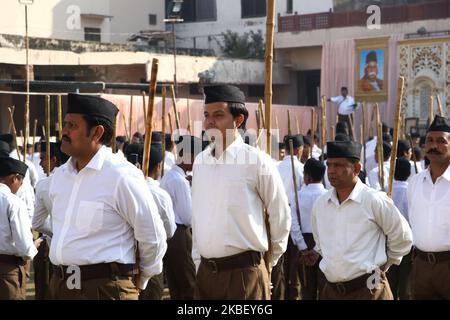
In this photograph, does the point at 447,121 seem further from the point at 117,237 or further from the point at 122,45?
the point at 122,45

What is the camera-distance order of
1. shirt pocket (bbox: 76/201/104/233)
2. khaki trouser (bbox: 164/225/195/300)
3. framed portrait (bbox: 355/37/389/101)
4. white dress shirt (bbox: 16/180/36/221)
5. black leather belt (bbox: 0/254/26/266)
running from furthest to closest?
framed portrait (bbox: 355/37/389/101) < khaki trouser (bbox: 164/225/195/300) < white dress shirt (bbox: 16/180/36/221) < black leather belt (bbox: 0/254/26/266) < shirt pocket (bbox: 76/201/104/233)

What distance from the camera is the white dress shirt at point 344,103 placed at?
23672 millimetres

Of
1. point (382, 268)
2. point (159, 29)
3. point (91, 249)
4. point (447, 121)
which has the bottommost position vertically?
point (382, 268)

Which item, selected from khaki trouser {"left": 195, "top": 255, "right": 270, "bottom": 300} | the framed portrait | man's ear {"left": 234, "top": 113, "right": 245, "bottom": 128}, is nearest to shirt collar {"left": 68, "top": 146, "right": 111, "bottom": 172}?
man's ear {"left": 234, "top": 113, "right": 245, "bottom": 128}

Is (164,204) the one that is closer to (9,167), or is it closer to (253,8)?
(9,167)

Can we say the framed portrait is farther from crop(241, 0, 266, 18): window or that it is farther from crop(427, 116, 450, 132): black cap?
crop(427, 116, 450, 132): black cap

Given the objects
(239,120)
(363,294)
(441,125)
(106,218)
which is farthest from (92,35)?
(106,218)

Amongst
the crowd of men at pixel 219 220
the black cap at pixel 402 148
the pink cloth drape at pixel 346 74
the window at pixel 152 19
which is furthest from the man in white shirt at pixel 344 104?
the crowd of men at pixel 219 220

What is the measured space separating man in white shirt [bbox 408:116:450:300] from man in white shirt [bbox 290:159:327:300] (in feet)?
6.01

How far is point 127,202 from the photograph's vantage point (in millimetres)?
4238

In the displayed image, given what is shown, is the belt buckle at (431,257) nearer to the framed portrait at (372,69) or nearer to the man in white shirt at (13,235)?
the man in white shirt at (13,235)

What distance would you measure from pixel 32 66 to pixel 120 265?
16.9m

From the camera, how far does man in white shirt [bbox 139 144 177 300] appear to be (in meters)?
7.23

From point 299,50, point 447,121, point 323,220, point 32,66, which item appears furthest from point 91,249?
point 299,50
